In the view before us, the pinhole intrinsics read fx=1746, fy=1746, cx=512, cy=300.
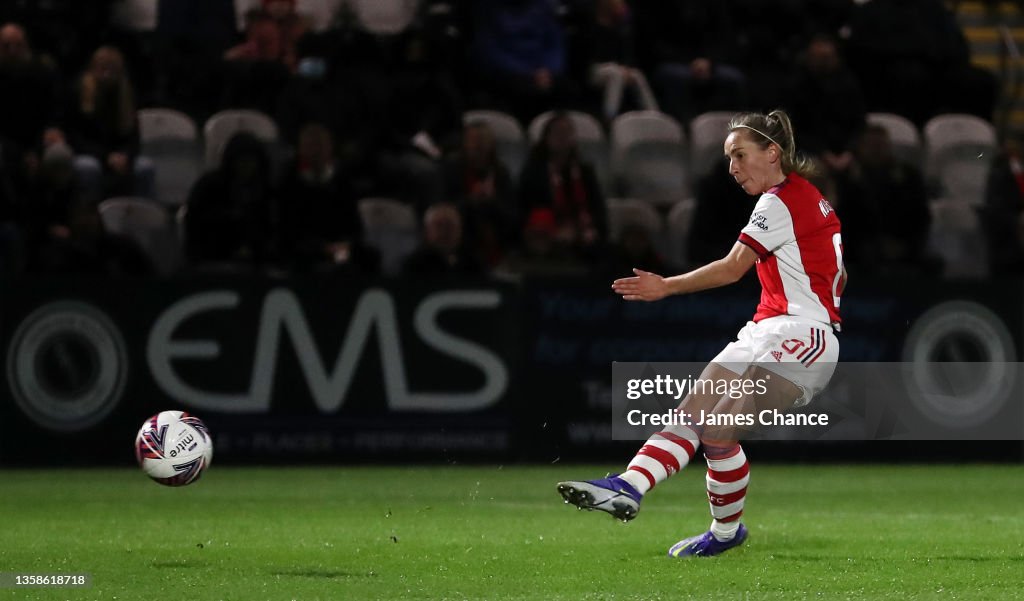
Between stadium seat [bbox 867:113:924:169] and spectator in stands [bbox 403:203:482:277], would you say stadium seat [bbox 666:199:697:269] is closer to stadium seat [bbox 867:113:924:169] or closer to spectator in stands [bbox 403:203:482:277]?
spectator in stands [bbox 403:203:482:277]

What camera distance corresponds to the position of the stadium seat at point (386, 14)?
1633 centimetres

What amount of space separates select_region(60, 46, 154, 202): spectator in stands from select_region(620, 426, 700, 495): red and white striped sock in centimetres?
766

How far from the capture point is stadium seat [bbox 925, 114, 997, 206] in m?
16.5

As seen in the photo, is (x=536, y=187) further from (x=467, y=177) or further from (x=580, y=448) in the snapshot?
(x=580, y=448)

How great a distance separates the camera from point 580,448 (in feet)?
43.1

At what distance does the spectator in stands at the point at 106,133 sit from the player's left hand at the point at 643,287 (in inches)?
308

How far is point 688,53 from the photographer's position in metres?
17.1

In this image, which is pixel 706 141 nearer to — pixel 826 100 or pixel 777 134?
pixel 826 100

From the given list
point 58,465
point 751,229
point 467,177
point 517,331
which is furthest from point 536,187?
point 751,229

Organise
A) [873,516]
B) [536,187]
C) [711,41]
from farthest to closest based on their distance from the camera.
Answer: [711,41]
[536,187]
[873,516]

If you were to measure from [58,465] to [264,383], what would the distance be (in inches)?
62.1

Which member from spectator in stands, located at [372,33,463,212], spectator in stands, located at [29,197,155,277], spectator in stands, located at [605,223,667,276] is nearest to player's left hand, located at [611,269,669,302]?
spectator in stands, located at [605,223,667,276]

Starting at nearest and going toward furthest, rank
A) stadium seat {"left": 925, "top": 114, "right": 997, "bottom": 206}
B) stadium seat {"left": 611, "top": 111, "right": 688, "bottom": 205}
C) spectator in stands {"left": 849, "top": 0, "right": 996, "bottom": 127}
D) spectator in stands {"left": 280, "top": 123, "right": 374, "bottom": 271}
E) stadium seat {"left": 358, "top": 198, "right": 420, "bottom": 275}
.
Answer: spectator in stands {"left": 280, "top": 123, "right": 374, "bottom": 271} < stadium seat {"left": 358, "top": 198, "right": 420, "bottom": 275} < stadium seat {"left": 611, "top": 111, "right": 688, "bottom": 205} < stadium seat {"left": 925, "top": 114, "right": 997, "bottom": 206} < spectator in stands {"left": 849, "top": 0, "right": 996, "bottom": 127}

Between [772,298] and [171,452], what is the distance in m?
2.91
